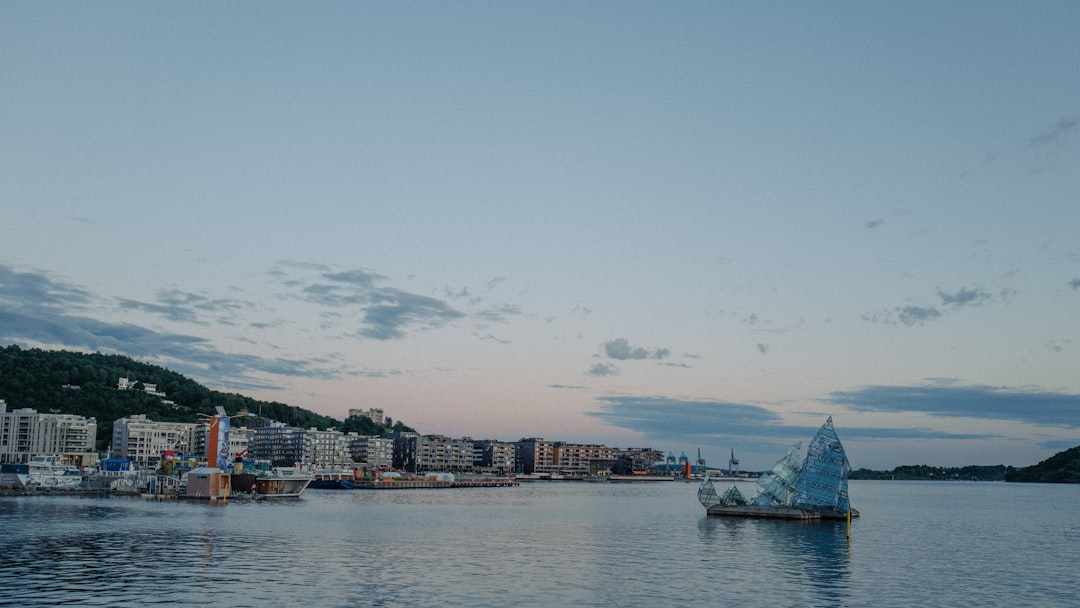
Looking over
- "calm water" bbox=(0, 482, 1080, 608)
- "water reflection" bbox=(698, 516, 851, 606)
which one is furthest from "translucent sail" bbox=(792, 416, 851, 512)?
"calm water" bbox=(0, 482, 1080, 608)

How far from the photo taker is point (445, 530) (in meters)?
104

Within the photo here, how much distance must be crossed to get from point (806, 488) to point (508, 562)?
2484 inches

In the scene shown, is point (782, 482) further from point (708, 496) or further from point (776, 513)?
point (708, 496)

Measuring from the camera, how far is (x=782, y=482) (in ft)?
412

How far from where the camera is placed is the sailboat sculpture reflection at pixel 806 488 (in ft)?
384

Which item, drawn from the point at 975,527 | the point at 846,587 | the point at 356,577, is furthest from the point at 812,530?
the point at 356,577

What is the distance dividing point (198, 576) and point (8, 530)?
4293cm

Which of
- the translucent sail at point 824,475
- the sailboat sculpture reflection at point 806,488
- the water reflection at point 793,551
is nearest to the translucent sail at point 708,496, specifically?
the sailboat sculpture reflection at point 806,488

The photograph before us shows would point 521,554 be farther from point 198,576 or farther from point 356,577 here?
point 198,576

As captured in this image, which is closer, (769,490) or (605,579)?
(605,579)

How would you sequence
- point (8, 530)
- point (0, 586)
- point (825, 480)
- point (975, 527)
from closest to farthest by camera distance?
point (0, 586)
point (8, 530)
point (825, 480)
point (975, 527)

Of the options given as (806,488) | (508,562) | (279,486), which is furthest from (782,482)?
(279,486)

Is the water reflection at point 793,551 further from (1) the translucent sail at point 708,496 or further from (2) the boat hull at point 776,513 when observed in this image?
(1) the translucent sail at point 708,496

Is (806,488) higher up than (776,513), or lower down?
higher up
